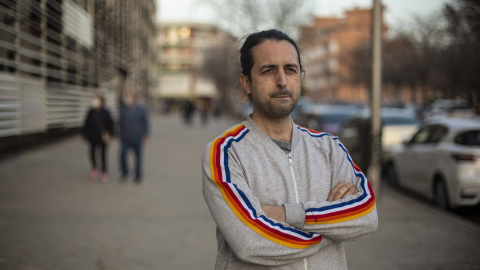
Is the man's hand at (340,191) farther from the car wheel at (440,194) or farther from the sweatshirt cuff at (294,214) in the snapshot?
the car wheel at (440,194)

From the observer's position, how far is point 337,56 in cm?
6944

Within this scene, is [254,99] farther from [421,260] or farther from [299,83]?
[421,260]

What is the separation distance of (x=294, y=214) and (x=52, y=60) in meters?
12.8

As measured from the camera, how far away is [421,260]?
538 centimetres

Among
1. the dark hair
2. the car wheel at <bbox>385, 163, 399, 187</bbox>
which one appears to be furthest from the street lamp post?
the dark hair

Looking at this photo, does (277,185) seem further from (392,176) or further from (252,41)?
(392,176)

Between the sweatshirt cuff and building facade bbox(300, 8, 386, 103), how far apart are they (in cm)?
1963

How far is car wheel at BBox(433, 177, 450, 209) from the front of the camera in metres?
8.37

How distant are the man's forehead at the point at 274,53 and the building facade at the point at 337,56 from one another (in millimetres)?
19353

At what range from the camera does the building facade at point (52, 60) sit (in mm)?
8328

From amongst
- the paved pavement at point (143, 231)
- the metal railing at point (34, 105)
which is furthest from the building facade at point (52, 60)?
the paved pavement at point (143, 231)

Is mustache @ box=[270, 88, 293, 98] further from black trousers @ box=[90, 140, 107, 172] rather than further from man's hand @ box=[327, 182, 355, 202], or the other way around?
black trousers @ box=[90, 140, 107, 172]

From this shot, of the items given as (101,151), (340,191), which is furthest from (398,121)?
(340,191)

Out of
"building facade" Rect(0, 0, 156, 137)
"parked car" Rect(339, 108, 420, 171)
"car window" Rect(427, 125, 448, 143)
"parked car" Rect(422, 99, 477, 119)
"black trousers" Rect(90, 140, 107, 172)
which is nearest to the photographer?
"building facade" Rect(0, 0, 156, 137)
